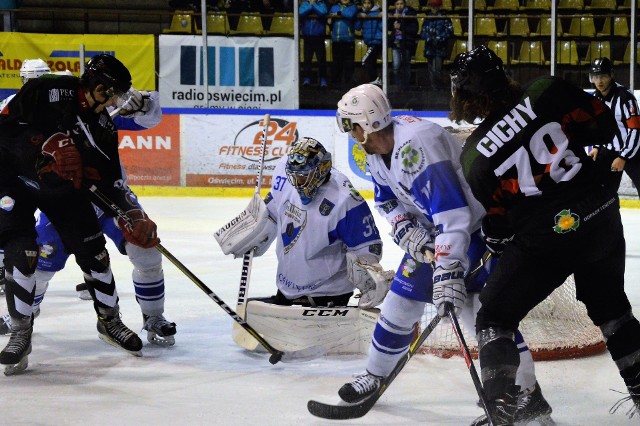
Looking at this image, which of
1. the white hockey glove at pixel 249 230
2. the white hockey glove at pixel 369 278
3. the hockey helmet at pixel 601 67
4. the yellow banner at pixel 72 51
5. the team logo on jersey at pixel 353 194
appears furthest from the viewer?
the yellow banner at pixel 72 51

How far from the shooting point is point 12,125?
12.8 feet

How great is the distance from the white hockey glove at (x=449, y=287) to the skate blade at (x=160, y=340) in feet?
5.56

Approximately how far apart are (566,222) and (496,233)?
0.66ft

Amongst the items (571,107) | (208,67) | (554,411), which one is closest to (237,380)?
(554,411)

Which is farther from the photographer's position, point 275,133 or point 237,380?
point 275,133

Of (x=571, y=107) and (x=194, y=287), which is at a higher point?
(x=571, y=107)

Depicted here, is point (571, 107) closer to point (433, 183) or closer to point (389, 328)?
point (433, 183)

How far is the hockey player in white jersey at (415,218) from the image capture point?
286cm

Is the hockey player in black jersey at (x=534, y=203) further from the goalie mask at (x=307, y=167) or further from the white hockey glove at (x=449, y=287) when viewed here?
the goalie mask at (x=307, y=167)

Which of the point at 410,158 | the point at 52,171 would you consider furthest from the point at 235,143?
the point at 410,158

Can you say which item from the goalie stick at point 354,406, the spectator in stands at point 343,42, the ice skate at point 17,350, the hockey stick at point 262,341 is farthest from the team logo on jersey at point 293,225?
the spectator in stands at point 343,42

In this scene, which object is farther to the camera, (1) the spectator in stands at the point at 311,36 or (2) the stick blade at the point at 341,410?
(1) the spectator in stands at the point at 311,36

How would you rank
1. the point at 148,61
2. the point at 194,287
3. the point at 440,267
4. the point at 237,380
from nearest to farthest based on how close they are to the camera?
1. the point at 440,267
2. the point at 237,380
3. the point at 194,287
4. the point at 148,61

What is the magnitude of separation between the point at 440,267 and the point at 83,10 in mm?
8058
